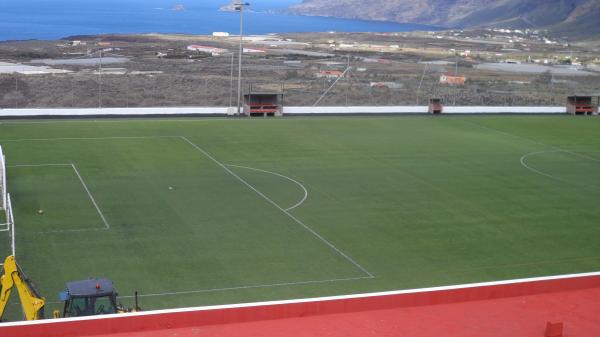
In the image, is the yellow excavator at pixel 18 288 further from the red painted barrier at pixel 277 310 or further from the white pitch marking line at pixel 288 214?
the white pitch marking line at pixel 288 214

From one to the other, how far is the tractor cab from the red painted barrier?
222 centimetres

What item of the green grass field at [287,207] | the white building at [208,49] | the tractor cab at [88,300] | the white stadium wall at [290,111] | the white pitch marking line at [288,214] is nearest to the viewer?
the tractor cab at [88,300]

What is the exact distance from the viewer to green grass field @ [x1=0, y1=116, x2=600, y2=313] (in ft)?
68.8

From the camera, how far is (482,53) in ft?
352

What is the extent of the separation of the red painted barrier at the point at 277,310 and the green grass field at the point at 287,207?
5506mm

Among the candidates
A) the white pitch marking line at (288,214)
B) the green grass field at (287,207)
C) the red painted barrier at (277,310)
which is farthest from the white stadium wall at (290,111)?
the red painted barrier at (277,310)

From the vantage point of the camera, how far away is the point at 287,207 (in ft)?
89.5

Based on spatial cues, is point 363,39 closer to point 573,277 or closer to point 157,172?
point 157,172

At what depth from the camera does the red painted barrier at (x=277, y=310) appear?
12336mm

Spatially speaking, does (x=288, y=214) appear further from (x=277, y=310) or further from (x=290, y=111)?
(x=290, y=111)

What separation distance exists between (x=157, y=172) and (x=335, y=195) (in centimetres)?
671

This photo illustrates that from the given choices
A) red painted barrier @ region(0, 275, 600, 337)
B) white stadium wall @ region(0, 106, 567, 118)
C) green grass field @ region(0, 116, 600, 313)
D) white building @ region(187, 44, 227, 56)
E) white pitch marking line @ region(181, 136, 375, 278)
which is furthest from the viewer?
white building @ region(187, 44, 227, 56)

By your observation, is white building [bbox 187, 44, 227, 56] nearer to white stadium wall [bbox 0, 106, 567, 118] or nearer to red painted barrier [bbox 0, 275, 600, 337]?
white stadium wall [bbox 0, 106, 567, 118]

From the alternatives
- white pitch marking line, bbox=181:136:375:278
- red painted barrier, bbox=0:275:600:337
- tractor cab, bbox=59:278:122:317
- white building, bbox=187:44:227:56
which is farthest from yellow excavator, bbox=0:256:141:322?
white building, bbox=187:44:227:56
